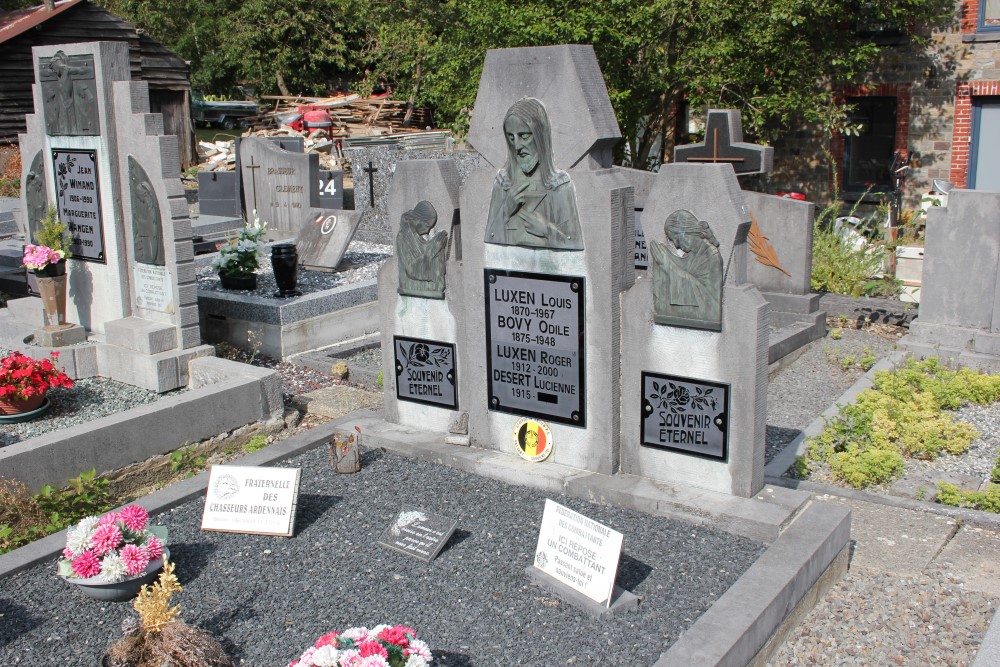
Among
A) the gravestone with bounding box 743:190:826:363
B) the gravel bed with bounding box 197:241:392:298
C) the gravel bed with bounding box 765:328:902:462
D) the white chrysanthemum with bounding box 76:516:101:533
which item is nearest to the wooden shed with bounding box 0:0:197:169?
the gravel bed with bounding box 197:241:392:298

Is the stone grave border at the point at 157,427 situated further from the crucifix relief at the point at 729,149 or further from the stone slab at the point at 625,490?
the crucifix relief at the point at 729,149

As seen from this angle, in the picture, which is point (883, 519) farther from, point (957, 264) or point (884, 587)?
point (957, 264)

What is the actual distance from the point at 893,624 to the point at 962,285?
5300 mm

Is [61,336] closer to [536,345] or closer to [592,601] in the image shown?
[536,345]

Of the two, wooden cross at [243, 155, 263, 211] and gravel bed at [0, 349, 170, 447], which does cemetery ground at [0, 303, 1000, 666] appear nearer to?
gravel bed at [0, 349, 170, 447]

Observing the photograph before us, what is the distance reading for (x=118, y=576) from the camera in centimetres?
454

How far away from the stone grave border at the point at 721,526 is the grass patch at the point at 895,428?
1.41m

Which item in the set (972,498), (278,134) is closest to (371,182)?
(972,498)

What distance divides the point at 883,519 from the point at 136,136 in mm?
6546

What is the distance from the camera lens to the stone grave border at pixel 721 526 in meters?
4.07

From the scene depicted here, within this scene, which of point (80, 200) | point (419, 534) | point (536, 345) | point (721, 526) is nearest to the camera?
point (419, 534)

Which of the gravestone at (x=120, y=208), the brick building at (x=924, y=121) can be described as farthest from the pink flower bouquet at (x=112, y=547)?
the brick building at (x=924, y=121)

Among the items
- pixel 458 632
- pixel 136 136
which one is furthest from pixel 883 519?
pixel 136 136

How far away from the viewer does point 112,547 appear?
15.3ft
